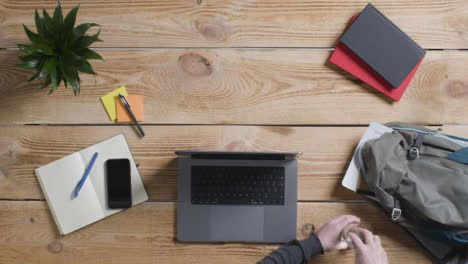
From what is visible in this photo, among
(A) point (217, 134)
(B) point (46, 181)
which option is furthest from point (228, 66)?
(B) point (46, 181)

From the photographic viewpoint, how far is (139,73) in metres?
1.11

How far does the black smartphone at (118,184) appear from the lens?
1.09 meters

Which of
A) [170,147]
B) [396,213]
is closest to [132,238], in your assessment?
[170,147]

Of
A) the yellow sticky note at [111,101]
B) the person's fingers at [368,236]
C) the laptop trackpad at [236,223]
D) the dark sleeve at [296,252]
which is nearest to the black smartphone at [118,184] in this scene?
the yellow sticky note at [111,101]

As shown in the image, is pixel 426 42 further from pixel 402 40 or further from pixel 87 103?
pixel 87 103

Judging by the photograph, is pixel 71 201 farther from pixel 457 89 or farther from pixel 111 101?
pixel 457 89

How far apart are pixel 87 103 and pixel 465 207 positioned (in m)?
1.03

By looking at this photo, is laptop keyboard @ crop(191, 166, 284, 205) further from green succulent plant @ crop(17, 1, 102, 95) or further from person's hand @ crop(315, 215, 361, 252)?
green succulent plant @ crop(17, 1, 102, 95)

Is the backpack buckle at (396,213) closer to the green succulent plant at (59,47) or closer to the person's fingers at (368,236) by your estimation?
Answer: the person's fingers at (368,236)

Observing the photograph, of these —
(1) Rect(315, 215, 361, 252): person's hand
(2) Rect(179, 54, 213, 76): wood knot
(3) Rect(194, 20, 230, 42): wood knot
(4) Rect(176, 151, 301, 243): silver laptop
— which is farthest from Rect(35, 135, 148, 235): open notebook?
(1) Rect(315, 215, 361, 252): person's hand

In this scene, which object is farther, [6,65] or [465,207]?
[6,65]

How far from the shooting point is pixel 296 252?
1.03 metres

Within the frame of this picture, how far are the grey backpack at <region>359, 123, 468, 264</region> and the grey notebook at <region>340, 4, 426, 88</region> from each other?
0.15 m

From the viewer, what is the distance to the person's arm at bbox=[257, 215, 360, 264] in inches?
40.5
